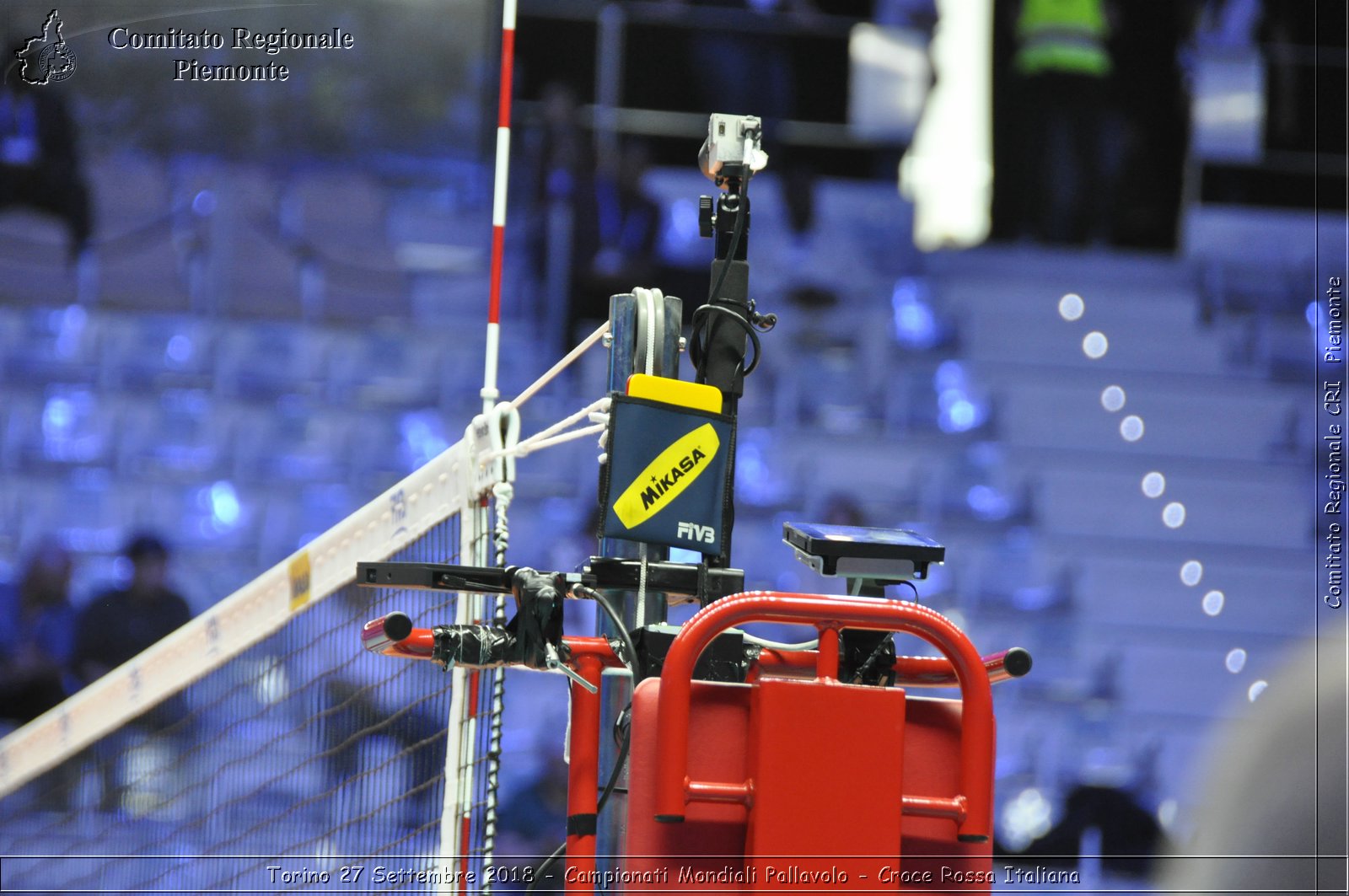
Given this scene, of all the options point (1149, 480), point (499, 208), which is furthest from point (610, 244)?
point (499, 208)

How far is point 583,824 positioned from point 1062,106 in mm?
6670

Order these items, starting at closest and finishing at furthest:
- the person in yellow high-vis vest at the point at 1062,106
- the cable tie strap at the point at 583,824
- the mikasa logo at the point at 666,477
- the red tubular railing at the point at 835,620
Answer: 1. the red tubular railing at the point at 835,620
2. the cable tie strap at the point at 583,824
3. the mikasa logo at the point at 666,477
4. the person in yellow high-vis vest at the point at 1062,106

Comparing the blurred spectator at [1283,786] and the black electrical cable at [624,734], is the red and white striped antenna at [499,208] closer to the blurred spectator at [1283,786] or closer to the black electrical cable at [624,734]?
the black electrical cable at [624,734]

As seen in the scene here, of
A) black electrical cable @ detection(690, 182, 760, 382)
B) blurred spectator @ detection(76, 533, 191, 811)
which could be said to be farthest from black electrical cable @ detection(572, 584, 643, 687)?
blurred spectator @ detection(76, 533, 191, 811)

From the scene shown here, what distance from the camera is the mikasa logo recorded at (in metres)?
1.90

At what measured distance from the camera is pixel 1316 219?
7855 mm

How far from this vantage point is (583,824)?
70.9 inches

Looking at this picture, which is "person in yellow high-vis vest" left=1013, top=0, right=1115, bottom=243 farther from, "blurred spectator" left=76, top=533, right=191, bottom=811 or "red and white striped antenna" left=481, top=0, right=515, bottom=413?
"red and white striped antenna" left=481, top=0, right=515, bottom=413

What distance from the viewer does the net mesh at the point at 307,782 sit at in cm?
232

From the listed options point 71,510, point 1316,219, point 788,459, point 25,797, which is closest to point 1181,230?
point 1316,219

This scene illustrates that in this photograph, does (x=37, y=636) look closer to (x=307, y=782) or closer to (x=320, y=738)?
(x=307, y=782)

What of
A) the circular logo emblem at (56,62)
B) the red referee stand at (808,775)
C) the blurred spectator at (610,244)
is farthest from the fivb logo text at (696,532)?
the circular logo emblem at (56,62)

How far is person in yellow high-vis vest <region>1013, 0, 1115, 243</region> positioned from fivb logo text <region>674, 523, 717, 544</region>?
245 inches

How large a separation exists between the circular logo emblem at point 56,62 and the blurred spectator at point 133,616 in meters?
2.48
